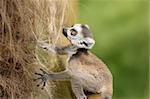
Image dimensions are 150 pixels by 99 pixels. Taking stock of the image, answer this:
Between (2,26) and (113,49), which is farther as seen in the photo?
(113,49)

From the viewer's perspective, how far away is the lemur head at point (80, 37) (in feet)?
5.24

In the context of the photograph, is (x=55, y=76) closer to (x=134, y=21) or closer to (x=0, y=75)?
(x=0, y=75)

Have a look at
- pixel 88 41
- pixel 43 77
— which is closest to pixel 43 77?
pixel 43 77

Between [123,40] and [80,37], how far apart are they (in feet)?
9.89

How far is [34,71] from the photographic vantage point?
160 cm

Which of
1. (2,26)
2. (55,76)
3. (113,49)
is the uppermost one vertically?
(2,26)

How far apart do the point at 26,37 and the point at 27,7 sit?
0.24ft

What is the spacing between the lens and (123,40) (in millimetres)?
4633

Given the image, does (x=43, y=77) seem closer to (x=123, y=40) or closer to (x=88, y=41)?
(x=88, y=41)

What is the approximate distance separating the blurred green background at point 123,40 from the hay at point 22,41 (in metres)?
2.74

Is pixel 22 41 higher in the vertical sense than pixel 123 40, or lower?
higher

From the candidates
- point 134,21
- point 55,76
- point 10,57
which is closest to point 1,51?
point 10,57

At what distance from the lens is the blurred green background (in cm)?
448

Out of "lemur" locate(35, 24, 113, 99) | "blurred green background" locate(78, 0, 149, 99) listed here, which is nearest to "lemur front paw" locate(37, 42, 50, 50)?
"lemur" locate(35, 24, 113, 99)
